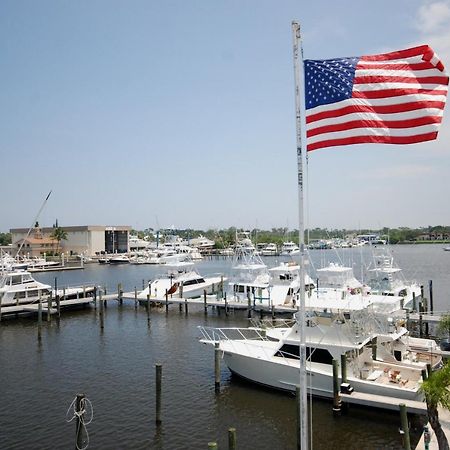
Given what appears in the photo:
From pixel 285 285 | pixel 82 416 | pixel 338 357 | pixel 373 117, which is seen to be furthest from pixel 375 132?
pixel 285 285

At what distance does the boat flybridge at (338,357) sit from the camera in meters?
21.7

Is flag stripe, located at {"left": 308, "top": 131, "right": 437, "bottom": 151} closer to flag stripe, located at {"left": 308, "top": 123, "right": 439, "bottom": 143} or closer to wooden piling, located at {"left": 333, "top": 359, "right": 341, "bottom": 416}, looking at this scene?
flag stripe, located at {"left": 308, "top": 123, "right": 439, "bottom": 143}

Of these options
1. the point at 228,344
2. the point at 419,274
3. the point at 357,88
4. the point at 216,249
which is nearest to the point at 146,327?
the point at 228,344

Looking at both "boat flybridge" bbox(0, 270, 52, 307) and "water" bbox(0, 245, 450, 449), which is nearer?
"water" bbox(0, 245, 450, 449)

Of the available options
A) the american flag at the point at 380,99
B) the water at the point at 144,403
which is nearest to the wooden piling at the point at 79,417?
the water at the point at 144,403

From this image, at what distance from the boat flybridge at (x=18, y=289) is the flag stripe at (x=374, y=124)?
43.7 m

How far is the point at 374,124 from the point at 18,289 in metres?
45.8

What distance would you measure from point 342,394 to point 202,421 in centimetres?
627

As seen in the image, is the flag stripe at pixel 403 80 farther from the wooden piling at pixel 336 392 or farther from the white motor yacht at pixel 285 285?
the white motor yacht at pixel 285 285

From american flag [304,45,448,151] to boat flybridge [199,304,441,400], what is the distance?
1398 centimetres

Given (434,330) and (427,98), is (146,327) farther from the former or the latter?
(427,98)

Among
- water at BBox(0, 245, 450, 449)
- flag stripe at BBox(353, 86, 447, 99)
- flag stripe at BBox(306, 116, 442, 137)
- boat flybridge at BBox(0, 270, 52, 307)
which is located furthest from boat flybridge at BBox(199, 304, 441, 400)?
boat flybridge at BBox(0, 270, 52, 307)

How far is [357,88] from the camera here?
10.3 meters

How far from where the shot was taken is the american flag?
33.2 feet
